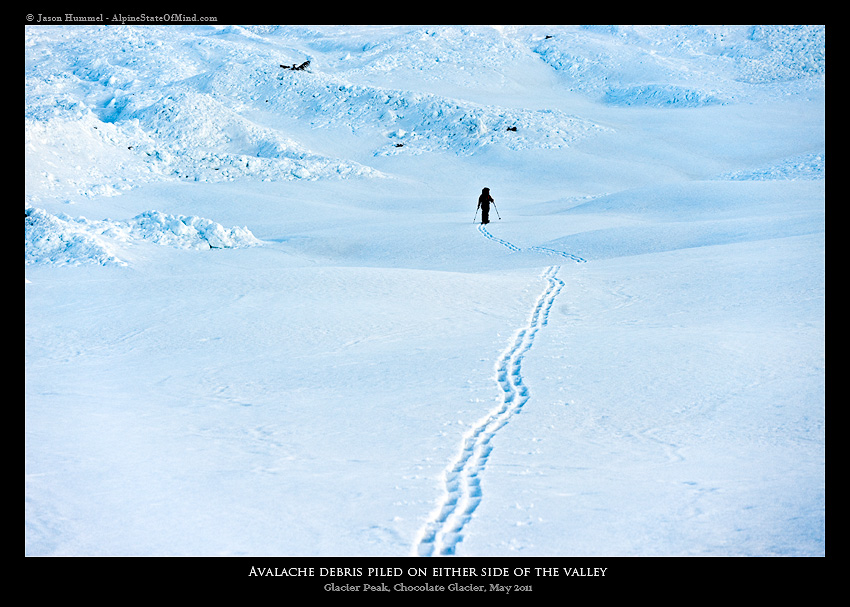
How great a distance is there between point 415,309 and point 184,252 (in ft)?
20.4

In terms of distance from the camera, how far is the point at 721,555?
13.5 feet

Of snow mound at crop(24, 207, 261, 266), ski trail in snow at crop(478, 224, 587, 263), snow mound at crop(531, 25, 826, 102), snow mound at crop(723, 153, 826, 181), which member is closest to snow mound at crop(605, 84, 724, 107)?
snow mound at crop(531, 25, 826, 102)

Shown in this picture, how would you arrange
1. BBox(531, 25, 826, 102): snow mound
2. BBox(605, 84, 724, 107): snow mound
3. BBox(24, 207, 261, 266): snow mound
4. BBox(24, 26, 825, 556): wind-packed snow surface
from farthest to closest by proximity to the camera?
BBox(531, 25, 826, 102): snow mound
BBox(605, 84, 724, 107): snow mound
BBox(24, 207, 261, 266): snow mound
BBox(24, 26, 825, 556): wind-packed snow surface

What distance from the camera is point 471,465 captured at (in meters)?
5.24

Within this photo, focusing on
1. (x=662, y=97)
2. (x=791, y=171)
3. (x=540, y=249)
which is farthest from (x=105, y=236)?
(x=662, y=97)

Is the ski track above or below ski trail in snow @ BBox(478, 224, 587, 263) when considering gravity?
below

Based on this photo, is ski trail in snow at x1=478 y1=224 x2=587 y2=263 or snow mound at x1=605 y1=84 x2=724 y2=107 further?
snow mound at x1=605 y1=84 x2=724 y2=107

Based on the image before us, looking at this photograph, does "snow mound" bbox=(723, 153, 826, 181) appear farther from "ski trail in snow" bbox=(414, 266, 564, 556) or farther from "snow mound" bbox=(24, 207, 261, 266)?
"ski trail in snow" bbox=(414, 266, 564, 556)

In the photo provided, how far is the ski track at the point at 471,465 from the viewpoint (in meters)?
4.31

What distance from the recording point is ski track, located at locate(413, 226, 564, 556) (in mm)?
4309
